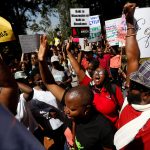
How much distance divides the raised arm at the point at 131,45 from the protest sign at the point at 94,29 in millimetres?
9065

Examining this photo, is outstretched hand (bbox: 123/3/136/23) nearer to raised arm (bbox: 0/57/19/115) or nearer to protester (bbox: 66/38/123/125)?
protester (bbox: 66/38/123/125)

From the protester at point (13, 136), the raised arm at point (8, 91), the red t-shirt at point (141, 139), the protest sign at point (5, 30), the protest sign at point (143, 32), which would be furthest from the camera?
the protest sign at point (143, 32)

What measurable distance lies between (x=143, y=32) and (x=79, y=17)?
841cm

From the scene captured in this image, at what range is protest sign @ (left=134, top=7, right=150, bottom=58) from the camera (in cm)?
483

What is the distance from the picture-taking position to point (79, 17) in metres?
13.2

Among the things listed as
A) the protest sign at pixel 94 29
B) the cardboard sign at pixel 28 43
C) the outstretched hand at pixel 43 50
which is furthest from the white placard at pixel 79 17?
the outstretched hand at pixel 43 50

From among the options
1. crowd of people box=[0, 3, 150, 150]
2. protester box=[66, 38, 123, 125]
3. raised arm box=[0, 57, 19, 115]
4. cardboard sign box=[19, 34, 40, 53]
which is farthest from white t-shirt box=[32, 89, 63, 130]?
cardboard sign box=[19, 34, 40, 53]

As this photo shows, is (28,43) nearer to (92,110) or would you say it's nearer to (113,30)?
(113,30)

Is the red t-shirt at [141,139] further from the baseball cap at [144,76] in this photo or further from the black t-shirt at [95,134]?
the black t-shirt at [95,134]

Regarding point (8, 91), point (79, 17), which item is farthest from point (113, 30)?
point (8, 91)

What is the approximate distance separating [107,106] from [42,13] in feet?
128

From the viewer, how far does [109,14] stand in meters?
36.8

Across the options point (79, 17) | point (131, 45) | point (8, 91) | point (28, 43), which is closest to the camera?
point (8, 91)

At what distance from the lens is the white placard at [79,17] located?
13.0 metres
